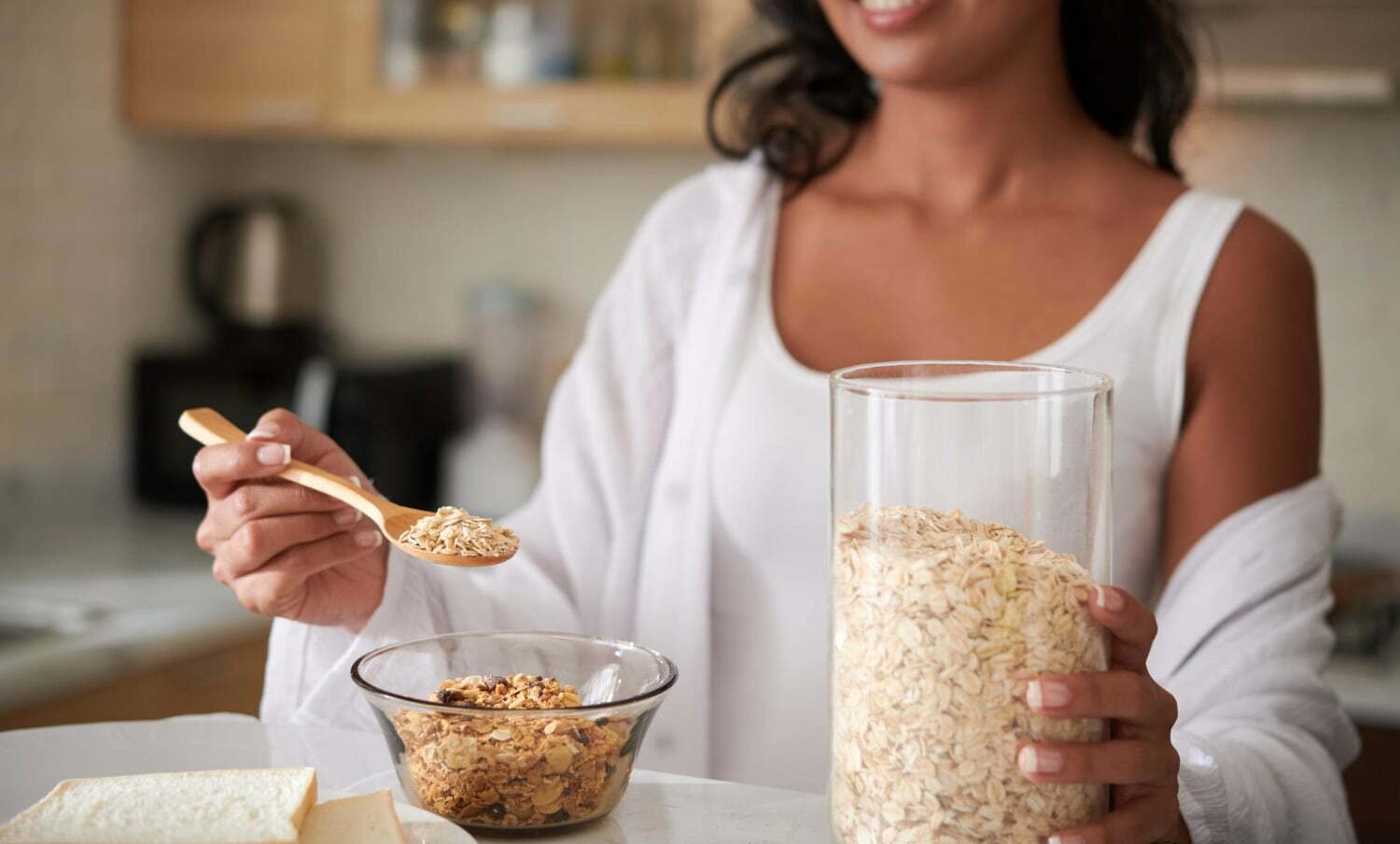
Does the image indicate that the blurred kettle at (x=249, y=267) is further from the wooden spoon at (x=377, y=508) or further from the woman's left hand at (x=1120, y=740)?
the woman's left hand at (x=1120, y=740)

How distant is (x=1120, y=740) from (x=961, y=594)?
0.41 feet

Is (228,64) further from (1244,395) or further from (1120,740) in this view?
(1120,740)

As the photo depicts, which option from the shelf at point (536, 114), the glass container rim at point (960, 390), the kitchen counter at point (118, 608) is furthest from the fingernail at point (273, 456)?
the shelf at point (536, 114)

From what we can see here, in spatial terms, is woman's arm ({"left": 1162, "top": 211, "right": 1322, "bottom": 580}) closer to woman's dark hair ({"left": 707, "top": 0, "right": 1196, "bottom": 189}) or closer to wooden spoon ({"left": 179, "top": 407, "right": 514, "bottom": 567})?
woman's dark hair ({"left": 707, "top": 0, "right": 1196, "bottom": 189})

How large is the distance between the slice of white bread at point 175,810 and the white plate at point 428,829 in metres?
0.05

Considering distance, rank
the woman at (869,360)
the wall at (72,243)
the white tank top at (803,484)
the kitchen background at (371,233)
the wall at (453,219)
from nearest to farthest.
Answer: the woman at (869,360), the white tank top at (803,484), the kitchen background at (371,233), the wall at (72,243), the wall at (453,219)

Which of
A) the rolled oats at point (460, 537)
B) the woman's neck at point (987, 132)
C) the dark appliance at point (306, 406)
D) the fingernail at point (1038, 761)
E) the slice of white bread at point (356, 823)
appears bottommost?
the dark appliance at point (306, 406)

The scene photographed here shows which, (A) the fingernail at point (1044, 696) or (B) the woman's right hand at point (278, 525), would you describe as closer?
(A) the fingernail at point (1044, 696)

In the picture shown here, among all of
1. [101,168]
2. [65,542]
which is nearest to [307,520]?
[65,542]

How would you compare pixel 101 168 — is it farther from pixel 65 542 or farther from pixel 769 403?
pixel 769 403

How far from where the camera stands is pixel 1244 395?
3.51 feet

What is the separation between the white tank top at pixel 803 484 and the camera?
1.07 meters

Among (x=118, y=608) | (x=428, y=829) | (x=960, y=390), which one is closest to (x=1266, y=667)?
(x=960, y=390)

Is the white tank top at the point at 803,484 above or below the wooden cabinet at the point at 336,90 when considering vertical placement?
below
